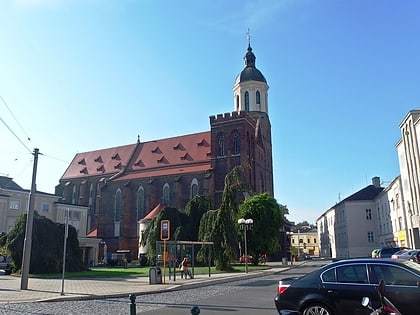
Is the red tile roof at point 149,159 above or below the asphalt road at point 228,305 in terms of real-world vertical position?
above

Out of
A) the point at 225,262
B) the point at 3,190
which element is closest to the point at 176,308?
the point at 225,262

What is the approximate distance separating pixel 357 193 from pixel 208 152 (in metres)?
28.3

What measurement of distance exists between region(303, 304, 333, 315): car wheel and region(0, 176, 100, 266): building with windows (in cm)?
3926

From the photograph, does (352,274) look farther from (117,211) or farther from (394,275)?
(117,211)

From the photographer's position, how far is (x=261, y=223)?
46.4m

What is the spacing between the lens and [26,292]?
1786cm

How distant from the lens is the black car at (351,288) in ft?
25.3

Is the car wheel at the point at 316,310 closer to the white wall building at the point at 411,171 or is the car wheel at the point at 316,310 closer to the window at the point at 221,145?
the white wall building at the point at 411,171

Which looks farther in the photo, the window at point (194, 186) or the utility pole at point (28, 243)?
the window at point (194, 186)

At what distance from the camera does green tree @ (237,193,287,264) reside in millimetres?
45281

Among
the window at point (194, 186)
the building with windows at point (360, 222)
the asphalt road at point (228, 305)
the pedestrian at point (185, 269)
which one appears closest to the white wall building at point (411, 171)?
the building with windows at point (360, 222)

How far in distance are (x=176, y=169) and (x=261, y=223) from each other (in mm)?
22671

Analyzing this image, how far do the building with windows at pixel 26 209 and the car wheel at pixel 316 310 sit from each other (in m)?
39.3

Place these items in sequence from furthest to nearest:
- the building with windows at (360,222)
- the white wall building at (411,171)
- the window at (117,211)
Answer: the building with windows at (360,222) → the window at (117,211) → the white wall building at (411,171)
